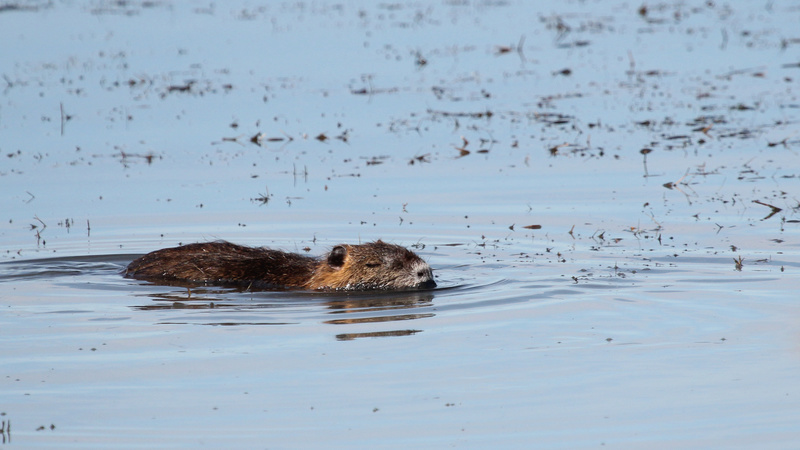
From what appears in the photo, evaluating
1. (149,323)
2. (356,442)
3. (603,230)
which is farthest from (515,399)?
(603,230)

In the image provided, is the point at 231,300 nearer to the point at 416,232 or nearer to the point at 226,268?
the point at 226,268

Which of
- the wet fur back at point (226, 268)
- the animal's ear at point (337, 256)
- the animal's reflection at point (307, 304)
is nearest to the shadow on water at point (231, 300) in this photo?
the animal's reflection at point (307, 304)

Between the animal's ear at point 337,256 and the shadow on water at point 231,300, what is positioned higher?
the animal's ear at point 337,256

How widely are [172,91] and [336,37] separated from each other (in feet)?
30.2

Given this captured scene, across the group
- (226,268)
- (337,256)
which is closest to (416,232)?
(337,256)

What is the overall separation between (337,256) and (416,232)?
103 inches

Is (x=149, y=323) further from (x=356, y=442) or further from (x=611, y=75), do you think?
(x=611, y=75)

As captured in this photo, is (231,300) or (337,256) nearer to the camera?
(231,300)

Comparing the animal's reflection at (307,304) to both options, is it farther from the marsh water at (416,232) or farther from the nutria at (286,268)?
the nutria at (286,268)

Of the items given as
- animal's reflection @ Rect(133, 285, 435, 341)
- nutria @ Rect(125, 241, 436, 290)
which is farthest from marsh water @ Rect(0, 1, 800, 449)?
nutria @ Rect(125, 241, 436, 290)

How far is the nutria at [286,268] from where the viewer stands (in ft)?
41.3

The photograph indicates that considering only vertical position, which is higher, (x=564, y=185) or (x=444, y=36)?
(x=444, y=36)

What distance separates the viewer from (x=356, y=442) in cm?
741

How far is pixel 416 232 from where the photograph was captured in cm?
1498
